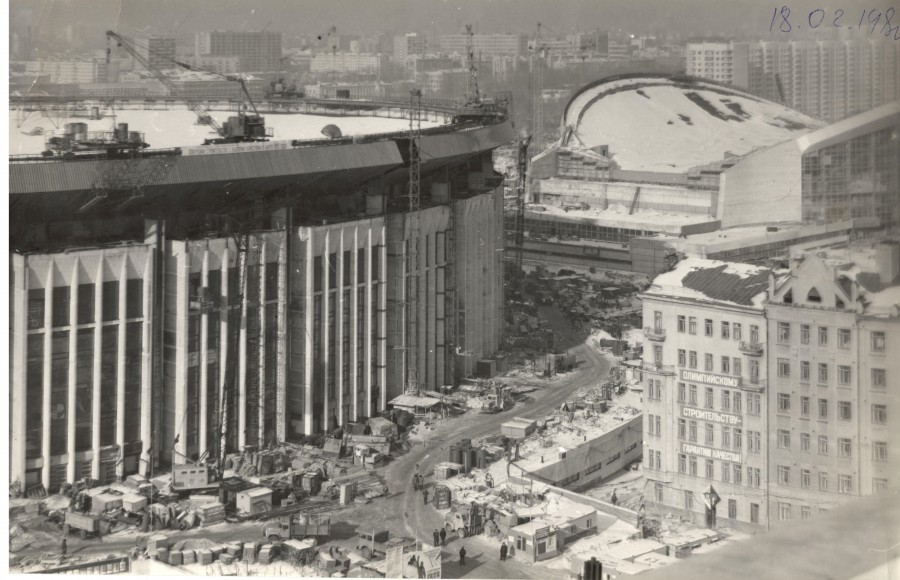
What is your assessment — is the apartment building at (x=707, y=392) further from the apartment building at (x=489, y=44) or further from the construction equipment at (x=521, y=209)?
the construction equipment at (x=521, y=209)

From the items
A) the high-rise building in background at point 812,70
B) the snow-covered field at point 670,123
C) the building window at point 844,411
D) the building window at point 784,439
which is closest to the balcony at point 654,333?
the building window at point 784,439

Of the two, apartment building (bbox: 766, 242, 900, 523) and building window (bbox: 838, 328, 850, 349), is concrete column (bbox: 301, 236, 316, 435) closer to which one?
apartment building (bbox: 766, 242, 900, 523)

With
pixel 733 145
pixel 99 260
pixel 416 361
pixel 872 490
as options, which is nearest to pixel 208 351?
pixel 99 260

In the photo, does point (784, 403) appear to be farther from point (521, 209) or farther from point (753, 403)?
point (521, 209)

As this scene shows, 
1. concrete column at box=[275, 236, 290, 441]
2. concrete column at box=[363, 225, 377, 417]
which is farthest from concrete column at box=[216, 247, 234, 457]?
concrete column at box=[363, 225, 377, 417]

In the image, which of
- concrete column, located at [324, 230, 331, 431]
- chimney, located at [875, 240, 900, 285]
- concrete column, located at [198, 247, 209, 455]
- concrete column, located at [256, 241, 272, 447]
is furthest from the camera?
concrete column, located at [324, 230, 331, 431]
